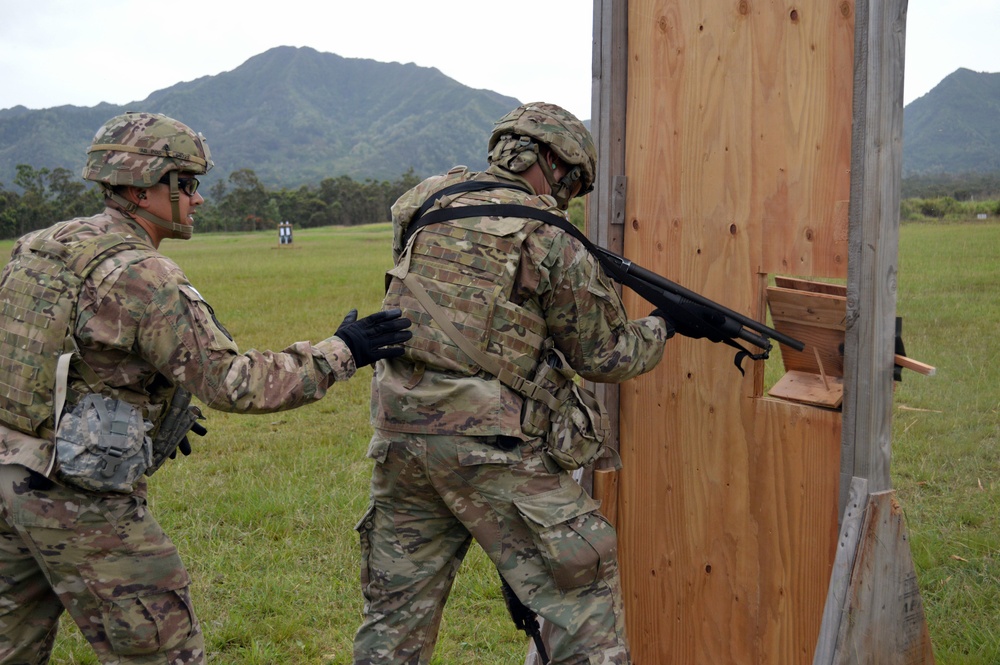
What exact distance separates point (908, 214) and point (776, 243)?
27.5ft

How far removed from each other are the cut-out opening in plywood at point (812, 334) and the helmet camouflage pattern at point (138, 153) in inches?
78.2

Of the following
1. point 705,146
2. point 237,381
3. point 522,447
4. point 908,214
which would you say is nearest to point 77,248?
point 237,381

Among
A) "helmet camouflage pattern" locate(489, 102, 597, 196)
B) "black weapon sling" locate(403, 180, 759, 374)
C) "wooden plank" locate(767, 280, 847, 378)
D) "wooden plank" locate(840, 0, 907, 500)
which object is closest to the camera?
"wooden plank" locate(840, 0, 907, 500)

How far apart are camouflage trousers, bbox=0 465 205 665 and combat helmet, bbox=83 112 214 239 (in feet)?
3.07

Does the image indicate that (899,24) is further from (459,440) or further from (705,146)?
(459,440)

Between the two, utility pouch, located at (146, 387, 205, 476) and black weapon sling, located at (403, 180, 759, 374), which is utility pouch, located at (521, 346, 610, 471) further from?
utility pouch, located at (146, 387, 205, 476)

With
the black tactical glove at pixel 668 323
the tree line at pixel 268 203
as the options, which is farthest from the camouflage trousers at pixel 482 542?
the tree line at pixel 268 203

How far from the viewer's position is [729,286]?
3.02 m

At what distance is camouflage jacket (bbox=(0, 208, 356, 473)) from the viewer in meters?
2.59

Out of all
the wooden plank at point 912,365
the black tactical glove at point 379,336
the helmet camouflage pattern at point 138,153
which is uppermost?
the helmet camouflage pattern at point 138,153

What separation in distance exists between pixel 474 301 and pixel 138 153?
1.19 meters

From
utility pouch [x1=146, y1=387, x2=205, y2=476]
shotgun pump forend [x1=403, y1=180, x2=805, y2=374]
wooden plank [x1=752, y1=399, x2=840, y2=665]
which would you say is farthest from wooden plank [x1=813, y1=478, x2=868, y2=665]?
utility pouch [x1=146, y1=387, x2=205, y2=476]

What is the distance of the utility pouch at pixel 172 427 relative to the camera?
292 cm

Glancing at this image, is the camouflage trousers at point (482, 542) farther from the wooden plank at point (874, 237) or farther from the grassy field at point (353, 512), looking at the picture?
the grassy field at point (353, 512)
